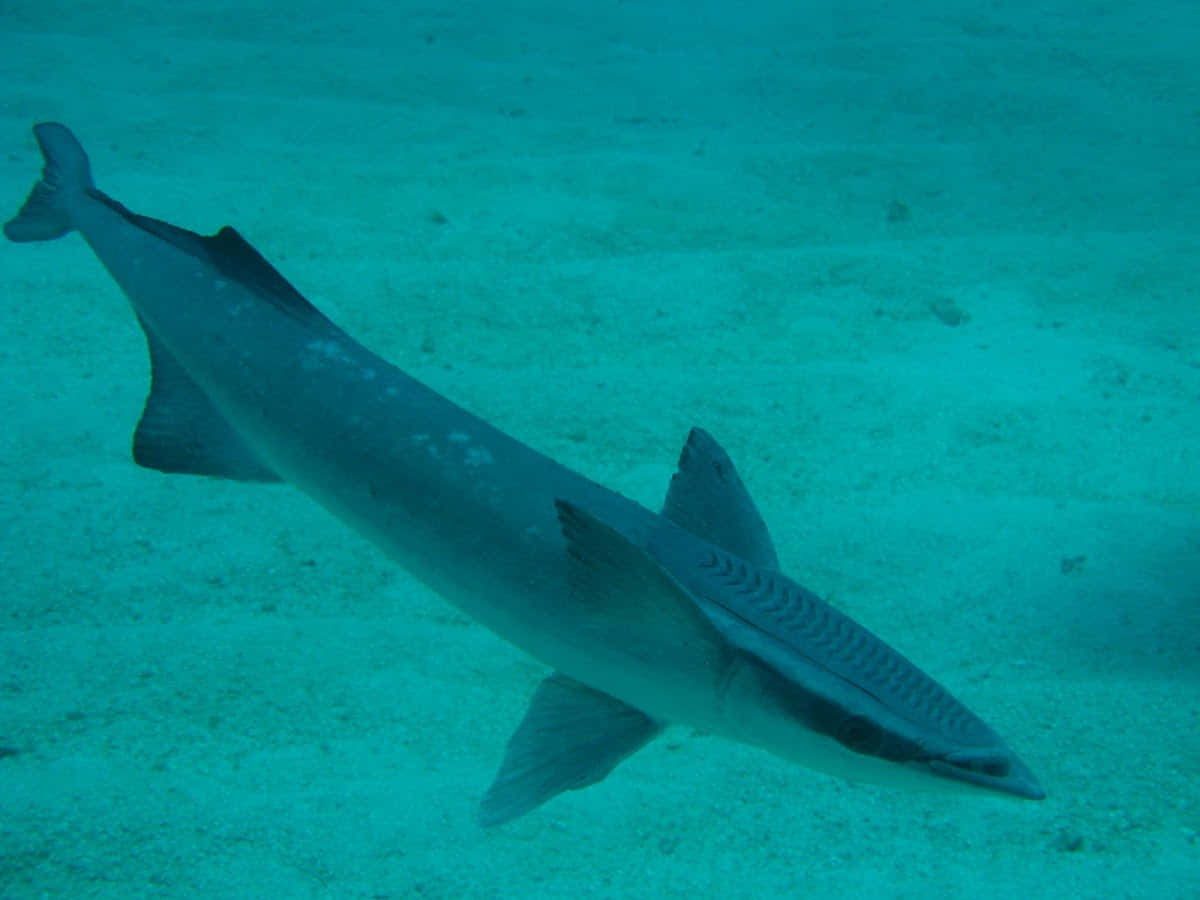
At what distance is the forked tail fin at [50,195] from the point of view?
3180mm

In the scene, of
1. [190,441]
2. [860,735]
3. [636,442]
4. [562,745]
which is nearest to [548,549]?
[562,745]

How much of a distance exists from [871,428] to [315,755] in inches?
105

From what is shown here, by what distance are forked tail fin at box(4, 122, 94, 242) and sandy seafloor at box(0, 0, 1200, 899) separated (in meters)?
0.80

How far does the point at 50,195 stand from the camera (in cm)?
332

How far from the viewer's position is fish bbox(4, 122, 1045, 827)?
1.54 metres

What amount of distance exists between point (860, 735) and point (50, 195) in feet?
11.3

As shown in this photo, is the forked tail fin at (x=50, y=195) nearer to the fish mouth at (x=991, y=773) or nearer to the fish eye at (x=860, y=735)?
the fish eye at (x=860, y=735)

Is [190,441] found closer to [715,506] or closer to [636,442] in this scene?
[715,506]

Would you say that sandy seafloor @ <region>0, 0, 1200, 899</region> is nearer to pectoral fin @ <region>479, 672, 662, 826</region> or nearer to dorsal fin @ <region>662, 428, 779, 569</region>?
pectoral fin @ <region>479, 672, 662, 826</region>

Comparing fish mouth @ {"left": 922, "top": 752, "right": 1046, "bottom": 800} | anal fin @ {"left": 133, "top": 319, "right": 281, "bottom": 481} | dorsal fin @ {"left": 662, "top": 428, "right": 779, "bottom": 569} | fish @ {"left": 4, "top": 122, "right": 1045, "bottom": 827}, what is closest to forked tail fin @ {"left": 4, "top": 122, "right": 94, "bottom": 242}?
fish @ {"left": 4, "top": 122, "right": 1045, "bottom": 827}

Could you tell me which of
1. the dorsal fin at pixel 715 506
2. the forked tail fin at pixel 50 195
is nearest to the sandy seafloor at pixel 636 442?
the forked tail fin at pixel 50 195

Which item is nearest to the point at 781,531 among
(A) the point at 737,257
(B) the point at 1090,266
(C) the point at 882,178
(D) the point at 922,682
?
(D) the point at 922,682

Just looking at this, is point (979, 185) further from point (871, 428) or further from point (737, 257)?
point (871, 428)

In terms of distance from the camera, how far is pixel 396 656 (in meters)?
2.89
